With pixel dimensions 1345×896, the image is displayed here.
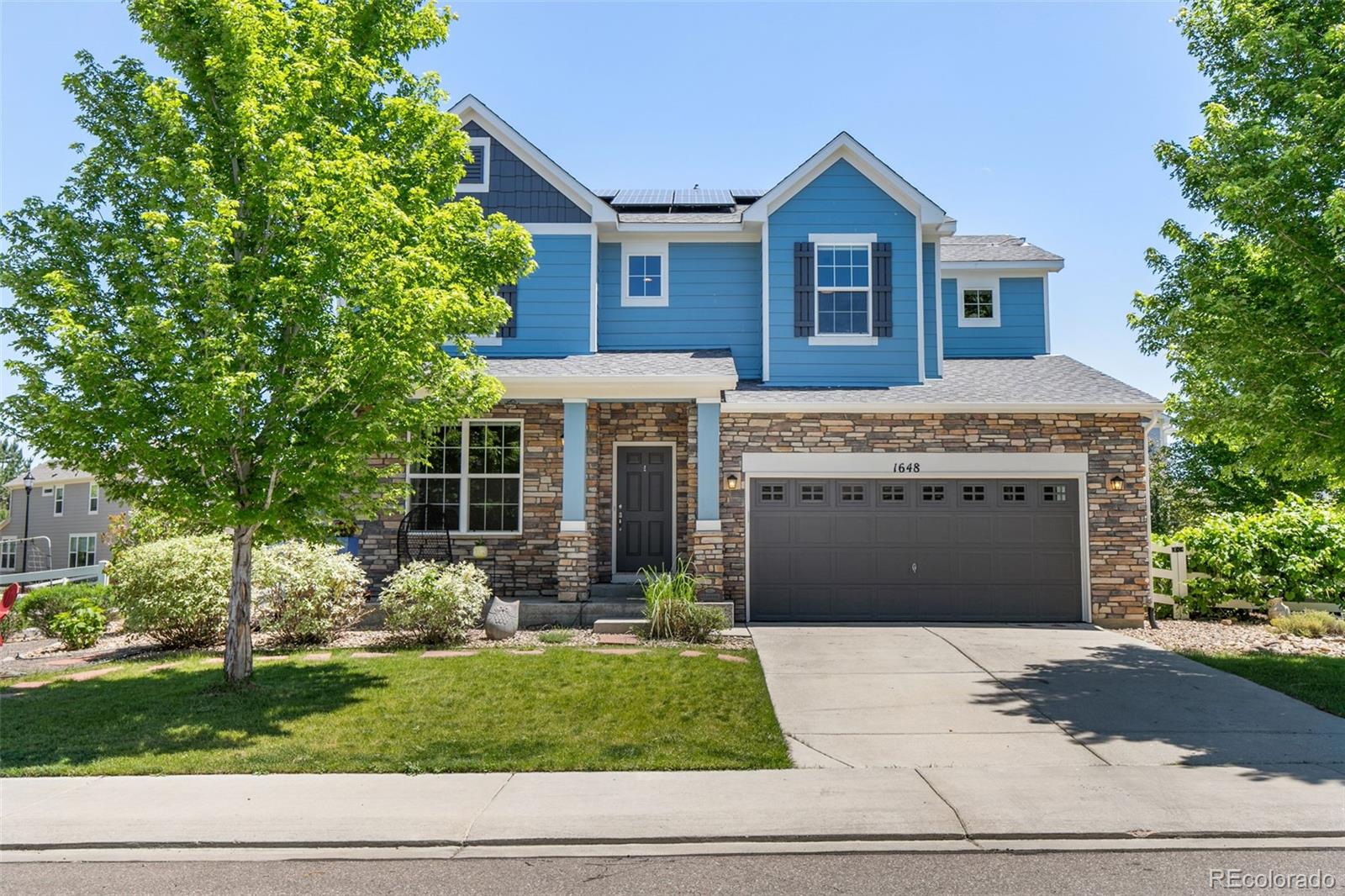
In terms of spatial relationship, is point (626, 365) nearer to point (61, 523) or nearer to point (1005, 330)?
point (1005, 330)

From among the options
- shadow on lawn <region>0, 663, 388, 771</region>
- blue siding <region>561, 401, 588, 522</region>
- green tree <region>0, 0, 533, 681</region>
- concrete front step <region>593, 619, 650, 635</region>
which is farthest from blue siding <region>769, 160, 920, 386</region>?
shadow on lawn <region>0, 663, 388, 771</region>

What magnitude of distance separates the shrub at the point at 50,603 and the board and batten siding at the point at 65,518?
2083 cm

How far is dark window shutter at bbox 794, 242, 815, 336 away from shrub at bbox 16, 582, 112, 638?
11.5 meters

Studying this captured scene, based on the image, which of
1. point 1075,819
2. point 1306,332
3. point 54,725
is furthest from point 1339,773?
point 54,725

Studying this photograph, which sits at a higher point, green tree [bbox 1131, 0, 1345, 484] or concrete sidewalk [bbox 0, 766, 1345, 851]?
green tree [bbox 1131, 0, 1345, 484]

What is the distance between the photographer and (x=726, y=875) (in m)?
4.51

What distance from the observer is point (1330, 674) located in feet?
30.5

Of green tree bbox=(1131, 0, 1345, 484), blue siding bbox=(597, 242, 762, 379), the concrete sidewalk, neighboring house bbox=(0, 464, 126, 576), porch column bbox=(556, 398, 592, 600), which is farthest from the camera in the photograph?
neighboring house bbox=(0, 464, 126, 576)

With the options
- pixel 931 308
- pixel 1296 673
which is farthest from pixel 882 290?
pixel 1296 673

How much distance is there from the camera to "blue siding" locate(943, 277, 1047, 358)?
52.7 ft

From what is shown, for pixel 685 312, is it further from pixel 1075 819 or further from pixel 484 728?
pixel 1075 819

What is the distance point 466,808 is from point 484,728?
1.85 metres

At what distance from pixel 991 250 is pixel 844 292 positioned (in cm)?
426

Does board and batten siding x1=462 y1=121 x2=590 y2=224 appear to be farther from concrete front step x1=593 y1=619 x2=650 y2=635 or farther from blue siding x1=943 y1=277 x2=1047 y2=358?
blue siding x1=943 y1=277 x2=1047 y2=358
